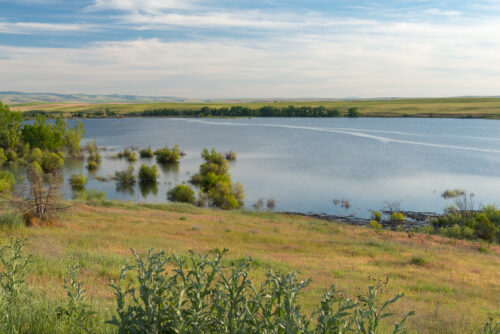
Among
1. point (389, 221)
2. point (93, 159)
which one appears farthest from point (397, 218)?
point (93, 159)

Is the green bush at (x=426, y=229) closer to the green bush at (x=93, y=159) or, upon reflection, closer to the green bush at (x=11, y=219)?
the green bush at (x=11, y=219)

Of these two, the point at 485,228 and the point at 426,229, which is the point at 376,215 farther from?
the point at 485,228

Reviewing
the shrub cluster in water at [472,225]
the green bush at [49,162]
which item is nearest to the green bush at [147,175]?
the green bush at [49,162]

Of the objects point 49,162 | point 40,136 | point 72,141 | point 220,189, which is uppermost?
point 40,136

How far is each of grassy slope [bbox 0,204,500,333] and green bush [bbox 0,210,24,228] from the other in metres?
0.58

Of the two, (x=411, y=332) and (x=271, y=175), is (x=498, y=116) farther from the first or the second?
(x=411, y=332)

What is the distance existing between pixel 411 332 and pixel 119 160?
2598 inches

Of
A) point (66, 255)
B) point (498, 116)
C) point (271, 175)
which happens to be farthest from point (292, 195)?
point (498, 116)

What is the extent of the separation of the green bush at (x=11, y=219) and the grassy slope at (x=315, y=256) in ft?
1.90

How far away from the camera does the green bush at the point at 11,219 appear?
46.2 ft

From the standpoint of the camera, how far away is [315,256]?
53.4 ft

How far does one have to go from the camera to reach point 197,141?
299ft

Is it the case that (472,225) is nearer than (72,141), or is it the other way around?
(472,225)

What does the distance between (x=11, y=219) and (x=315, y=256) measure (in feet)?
40.8
